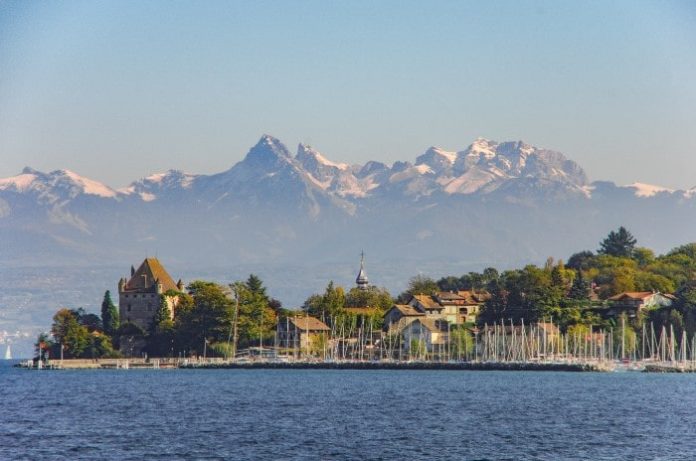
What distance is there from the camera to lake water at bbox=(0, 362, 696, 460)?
194 ft

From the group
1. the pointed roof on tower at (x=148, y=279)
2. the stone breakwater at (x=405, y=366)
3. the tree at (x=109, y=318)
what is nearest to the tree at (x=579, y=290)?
the stone breakwater at (x=405, y=366)

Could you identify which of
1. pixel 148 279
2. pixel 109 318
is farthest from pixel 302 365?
pixel 148 279

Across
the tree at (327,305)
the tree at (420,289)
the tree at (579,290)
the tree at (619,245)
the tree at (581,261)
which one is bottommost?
the tree at (327,305)

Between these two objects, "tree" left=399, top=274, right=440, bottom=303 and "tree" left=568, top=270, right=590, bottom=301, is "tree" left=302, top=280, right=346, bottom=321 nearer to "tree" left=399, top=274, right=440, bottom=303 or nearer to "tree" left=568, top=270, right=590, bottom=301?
"tree" left=399, top=274, right=440, bottom=303

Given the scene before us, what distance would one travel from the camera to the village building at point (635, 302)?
149 meters

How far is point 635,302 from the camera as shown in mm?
150000

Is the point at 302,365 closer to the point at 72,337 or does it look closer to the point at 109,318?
the point at 72,337

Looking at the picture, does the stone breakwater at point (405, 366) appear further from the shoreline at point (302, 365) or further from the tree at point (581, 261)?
the tree at point (581, 261)

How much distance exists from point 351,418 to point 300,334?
75.8 meters

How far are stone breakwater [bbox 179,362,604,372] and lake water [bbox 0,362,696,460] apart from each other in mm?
12860

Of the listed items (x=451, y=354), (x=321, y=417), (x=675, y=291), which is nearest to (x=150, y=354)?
(x=451, y=354)

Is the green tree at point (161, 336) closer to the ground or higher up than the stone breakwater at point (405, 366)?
higher up

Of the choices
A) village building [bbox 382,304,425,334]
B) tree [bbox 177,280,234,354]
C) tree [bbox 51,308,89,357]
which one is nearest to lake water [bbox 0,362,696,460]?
tree [bbox 177,280,234,354]

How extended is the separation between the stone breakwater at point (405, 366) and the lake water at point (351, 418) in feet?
42.2
